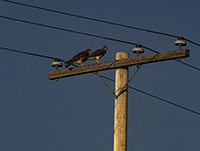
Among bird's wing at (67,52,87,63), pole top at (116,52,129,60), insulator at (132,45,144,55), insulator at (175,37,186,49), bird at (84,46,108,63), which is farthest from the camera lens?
bird's wing at (67,52,87,63)

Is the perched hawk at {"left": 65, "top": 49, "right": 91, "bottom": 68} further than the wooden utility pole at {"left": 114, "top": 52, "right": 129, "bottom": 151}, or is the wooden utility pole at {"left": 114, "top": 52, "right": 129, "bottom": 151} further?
the perched hawk at {"left": 65, "top": 49, "right": 91, "bottom": 68}

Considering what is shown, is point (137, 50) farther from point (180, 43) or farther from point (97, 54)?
point (97, 54)

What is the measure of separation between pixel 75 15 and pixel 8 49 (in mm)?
2170

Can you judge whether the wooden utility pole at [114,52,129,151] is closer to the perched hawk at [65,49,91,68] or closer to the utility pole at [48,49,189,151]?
the utility pole at [48,49,189,151]

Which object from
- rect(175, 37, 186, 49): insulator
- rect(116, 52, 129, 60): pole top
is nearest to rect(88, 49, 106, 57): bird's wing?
rect(116, 52, 129, 60): pole top


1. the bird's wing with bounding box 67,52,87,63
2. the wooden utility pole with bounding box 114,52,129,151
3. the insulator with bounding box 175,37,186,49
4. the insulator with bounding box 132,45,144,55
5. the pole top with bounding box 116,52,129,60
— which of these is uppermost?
the bird's wing with bounding box 67,52,87,63

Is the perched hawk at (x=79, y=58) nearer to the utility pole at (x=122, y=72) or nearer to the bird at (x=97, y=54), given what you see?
the bird at (x=97, y=54)

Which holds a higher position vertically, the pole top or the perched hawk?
the perched hawk

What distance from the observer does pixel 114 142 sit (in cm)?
1111

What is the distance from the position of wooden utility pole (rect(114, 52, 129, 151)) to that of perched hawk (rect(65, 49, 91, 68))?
1.78 m

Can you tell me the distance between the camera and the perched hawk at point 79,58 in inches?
530

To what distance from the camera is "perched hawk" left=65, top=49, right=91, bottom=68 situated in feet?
44.1

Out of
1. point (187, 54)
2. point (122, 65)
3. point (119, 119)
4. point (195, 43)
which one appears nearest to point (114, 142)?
point (119, 119)

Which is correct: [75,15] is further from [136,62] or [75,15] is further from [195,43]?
[195,43]
